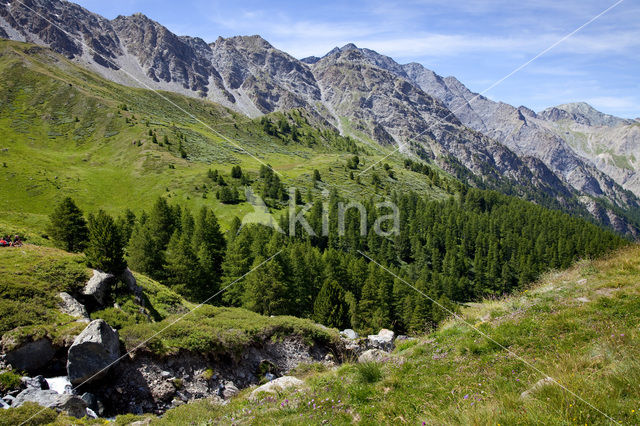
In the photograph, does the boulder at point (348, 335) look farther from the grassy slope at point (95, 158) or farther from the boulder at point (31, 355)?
the grassy slope at point (95, 158)

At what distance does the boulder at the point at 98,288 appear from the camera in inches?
807

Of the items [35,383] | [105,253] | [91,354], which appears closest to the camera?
[35,383]

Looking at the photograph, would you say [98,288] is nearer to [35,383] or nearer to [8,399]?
[35,383]

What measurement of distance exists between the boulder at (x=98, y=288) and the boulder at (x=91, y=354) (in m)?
6.77

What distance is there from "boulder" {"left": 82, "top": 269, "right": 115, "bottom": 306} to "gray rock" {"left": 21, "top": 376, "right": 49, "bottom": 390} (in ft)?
25.7

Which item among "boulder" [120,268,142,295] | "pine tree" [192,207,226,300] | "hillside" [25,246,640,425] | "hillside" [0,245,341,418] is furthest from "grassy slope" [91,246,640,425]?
"pine tree" [192,207,226,300]

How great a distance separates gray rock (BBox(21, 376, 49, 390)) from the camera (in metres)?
12.9

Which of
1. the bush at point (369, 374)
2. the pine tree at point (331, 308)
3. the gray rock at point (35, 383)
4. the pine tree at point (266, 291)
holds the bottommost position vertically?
the pine tree at point (331, 308)

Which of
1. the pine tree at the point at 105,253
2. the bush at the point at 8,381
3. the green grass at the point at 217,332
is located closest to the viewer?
the bush at the point at 8,381

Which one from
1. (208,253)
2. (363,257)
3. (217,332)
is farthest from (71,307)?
(363,257)

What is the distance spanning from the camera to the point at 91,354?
47.2 feet

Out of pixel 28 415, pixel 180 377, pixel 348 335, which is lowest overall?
pixel 348 335

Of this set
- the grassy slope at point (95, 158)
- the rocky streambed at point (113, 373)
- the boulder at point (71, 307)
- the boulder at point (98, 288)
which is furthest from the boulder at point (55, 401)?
the grassy slope at point (95, 158)

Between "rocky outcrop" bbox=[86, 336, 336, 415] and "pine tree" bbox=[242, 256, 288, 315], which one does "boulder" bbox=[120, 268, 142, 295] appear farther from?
"pine tree" bbox=[242, 256, 288, 315]
